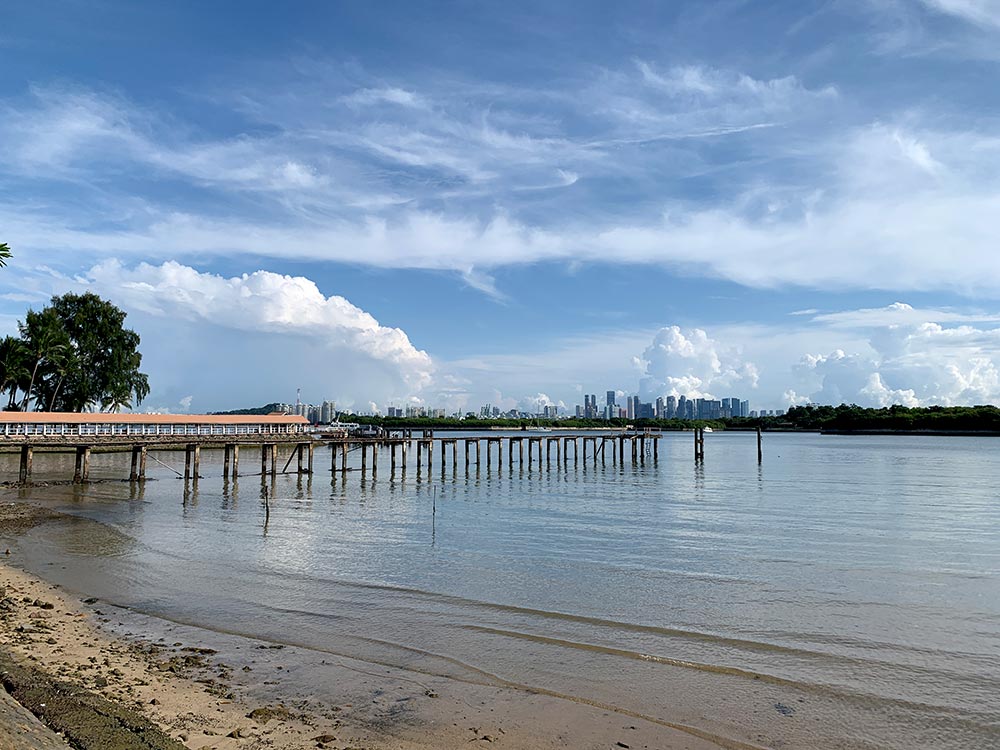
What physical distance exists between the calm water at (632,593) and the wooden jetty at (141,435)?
286 inches

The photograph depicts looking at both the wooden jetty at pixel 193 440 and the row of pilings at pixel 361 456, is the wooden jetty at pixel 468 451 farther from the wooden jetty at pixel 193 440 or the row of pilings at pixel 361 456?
the wooden jetty at pixel 193 440

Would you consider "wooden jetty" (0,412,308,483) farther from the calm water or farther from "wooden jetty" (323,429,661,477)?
the calm water

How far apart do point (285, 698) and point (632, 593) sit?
9.11 meters

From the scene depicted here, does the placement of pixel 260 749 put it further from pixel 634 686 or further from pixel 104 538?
pixel 104 538

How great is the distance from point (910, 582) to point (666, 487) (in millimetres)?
27460

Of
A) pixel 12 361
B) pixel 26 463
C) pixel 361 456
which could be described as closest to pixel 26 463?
pixel 26 463

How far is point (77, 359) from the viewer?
233 feet

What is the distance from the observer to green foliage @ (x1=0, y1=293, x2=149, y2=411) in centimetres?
6638

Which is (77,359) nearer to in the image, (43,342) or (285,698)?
(43,342)

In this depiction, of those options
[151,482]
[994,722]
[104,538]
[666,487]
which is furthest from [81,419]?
[994,722]

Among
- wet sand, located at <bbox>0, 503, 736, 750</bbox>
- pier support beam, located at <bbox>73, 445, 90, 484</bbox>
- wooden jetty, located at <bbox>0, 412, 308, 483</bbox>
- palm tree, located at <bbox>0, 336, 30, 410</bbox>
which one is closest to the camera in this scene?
wet sand, located at <bbox>0, 503, 736, 750</bbox>

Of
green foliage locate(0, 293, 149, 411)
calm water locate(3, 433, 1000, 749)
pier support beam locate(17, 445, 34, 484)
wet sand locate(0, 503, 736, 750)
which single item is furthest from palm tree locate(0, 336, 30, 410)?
wet sand locate(0, 503, 736, 750)

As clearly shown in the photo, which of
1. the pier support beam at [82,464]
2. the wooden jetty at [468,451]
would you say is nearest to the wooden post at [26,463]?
the pier support beam at [82,464]

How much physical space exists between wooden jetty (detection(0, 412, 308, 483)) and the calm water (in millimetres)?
7275
